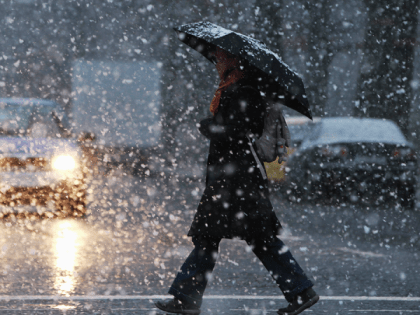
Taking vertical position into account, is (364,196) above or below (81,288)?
below

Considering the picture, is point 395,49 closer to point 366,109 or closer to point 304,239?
point 366,109

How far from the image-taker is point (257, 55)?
382cm

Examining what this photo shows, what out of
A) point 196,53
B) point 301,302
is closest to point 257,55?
point 301,302

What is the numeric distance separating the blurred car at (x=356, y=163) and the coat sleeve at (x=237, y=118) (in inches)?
282

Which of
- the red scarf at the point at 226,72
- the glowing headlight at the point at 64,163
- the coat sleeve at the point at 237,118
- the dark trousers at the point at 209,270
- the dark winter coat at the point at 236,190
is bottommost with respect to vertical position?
the glowing headlight at the point at 64,163

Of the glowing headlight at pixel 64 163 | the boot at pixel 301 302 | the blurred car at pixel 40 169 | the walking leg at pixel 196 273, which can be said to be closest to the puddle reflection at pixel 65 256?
the blurred car at pixel 40 169

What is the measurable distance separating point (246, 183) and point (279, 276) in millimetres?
584

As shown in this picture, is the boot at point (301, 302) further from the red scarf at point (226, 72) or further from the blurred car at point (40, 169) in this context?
the blurred car at point (40, 169)

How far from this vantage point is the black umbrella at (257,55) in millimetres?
3754

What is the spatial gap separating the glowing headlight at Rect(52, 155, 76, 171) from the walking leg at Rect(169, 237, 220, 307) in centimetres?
434

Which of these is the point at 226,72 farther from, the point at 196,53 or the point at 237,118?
the point at 196,53

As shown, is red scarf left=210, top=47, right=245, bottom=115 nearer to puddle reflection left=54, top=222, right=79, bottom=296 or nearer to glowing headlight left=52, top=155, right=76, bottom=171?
puddle reflection left=54, top=222, right=79, bottom=296

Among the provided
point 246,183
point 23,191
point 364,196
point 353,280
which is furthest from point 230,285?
point 364,196

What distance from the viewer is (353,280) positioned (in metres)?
5.42
